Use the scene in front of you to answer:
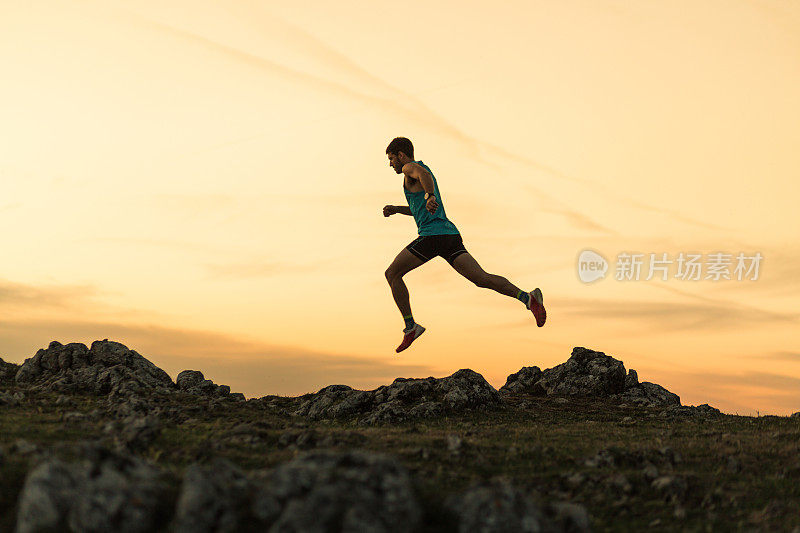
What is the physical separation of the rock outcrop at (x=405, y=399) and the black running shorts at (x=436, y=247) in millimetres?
4770

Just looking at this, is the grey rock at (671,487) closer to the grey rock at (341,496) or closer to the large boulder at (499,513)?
the large boulder at (499,513)

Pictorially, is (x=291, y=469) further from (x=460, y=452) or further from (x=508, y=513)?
(x=460, y=452)

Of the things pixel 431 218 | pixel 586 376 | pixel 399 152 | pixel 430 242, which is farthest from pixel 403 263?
pixel 586 376

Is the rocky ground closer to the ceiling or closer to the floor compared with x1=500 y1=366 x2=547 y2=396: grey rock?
closer to the floor

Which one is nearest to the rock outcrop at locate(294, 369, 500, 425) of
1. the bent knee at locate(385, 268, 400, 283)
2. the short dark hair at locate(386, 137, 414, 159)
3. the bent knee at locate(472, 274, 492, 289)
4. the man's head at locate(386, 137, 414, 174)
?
the bent knee at locate(385, 268, 400, 283)

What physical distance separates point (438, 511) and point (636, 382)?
23.5 m

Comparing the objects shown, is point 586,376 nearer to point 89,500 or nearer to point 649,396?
point 649,396

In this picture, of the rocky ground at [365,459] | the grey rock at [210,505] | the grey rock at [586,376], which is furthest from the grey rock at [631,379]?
the grey rock at [210,505]

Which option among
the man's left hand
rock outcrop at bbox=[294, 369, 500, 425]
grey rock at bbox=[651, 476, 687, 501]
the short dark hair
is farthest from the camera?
rock outcrop at bbox=[294, 369, 500, 425]

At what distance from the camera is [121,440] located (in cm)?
1180

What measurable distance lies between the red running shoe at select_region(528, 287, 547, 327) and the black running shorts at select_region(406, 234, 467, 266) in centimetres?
233

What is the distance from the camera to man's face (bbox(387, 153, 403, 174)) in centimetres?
1783

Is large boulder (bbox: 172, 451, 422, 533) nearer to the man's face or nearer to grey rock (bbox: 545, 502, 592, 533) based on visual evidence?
grey rock (bbox: 545, 502, 592, 533)

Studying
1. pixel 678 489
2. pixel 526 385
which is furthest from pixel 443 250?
pixel 526 385
